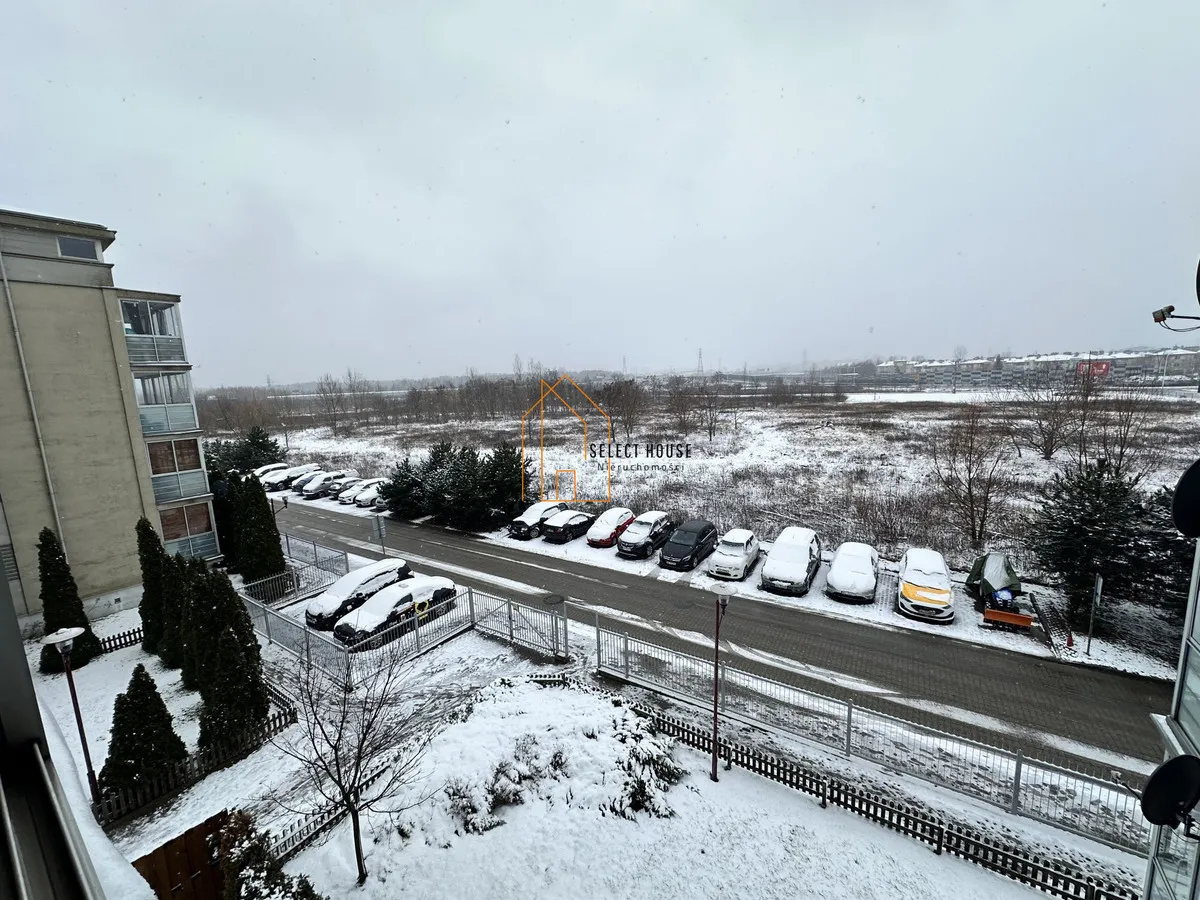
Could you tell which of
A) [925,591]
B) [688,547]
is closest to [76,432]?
[688,547]

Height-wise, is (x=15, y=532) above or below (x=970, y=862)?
above

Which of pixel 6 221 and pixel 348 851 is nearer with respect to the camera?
pixel 348 851

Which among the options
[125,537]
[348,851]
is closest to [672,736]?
[348,851]

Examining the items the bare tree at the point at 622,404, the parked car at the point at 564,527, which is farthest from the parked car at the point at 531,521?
the bare tree at the point at 622,404

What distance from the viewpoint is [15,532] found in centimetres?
1490

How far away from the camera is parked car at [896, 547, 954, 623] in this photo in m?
14.8

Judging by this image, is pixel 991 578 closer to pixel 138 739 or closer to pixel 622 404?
pixel 138 739

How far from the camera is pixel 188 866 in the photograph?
6488 mm

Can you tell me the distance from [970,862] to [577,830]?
5.81 metres

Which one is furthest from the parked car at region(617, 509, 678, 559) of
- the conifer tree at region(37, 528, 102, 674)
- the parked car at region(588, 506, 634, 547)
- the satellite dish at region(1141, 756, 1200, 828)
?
the satellite dish at region(1141, 756, 1200, 828)

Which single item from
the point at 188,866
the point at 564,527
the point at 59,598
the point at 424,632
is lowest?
the point at 424,632

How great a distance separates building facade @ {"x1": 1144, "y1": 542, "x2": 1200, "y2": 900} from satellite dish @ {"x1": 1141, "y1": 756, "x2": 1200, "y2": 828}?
1234 millimetres

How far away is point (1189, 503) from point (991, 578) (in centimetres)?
1179

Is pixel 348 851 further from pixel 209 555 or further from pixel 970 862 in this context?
pixel 209 555
